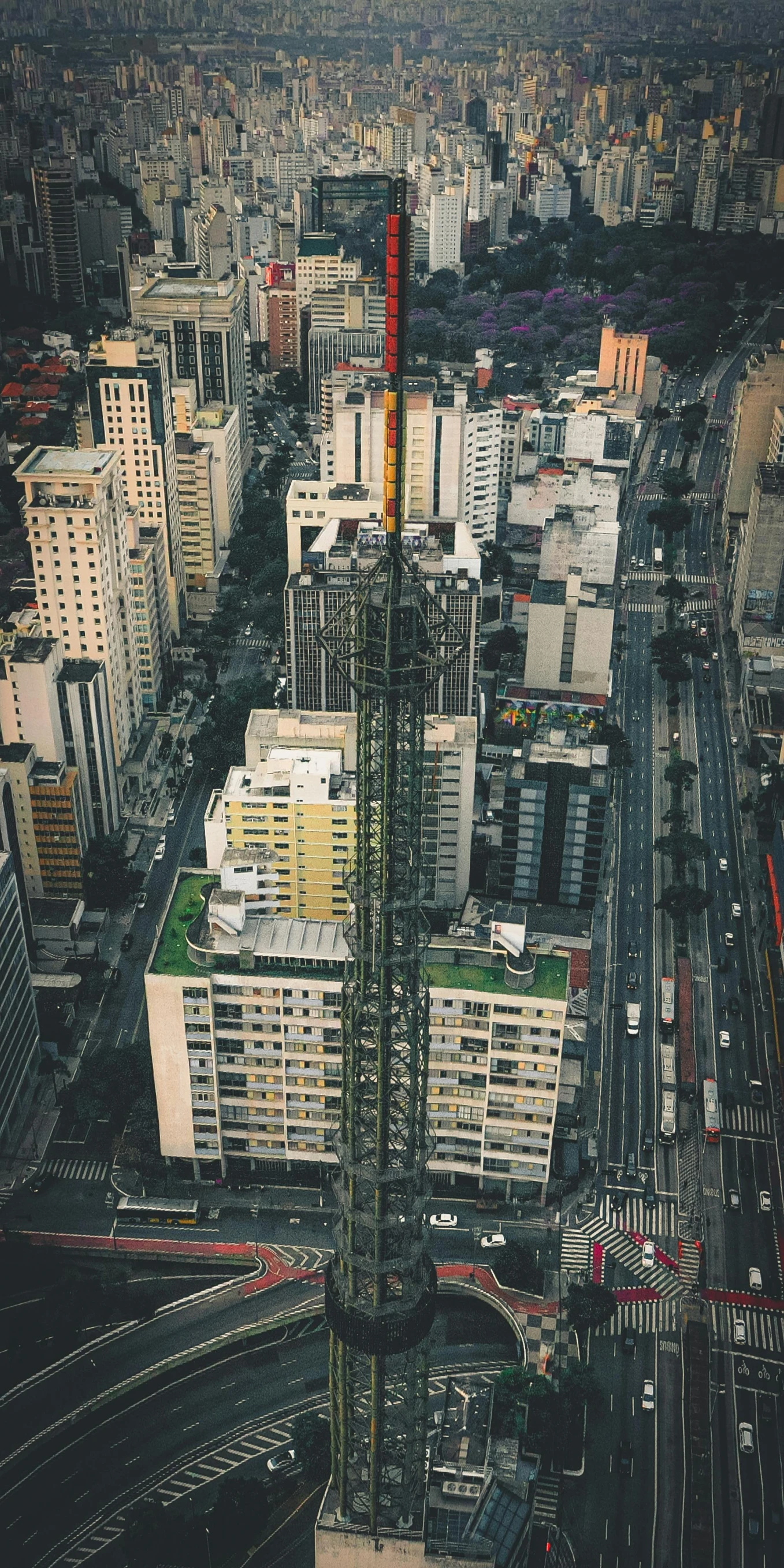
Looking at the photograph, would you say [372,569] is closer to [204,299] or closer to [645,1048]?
[645,1048]

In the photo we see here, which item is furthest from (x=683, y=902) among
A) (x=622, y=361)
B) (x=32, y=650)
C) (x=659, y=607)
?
(x=622, y=361)

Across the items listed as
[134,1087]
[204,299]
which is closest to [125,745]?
[134,1087]

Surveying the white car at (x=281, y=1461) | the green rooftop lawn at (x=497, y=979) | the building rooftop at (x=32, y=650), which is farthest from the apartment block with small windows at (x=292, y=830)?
the white car at (x=281, y=1461)

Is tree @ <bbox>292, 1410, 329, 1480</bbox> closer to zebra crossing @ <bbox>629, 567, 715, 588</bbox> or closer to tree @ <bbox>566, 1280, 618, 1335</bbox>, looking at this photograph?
tree @ <bbox>566, 1280, 618, 1335</bbox>

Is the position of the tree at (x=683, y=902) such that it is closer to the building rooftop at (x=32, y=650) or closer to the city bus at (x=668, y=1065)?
the city bus at (x=668, y=1065)

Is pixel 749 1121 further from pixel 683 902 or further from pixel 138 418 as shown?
pixel 138 418
